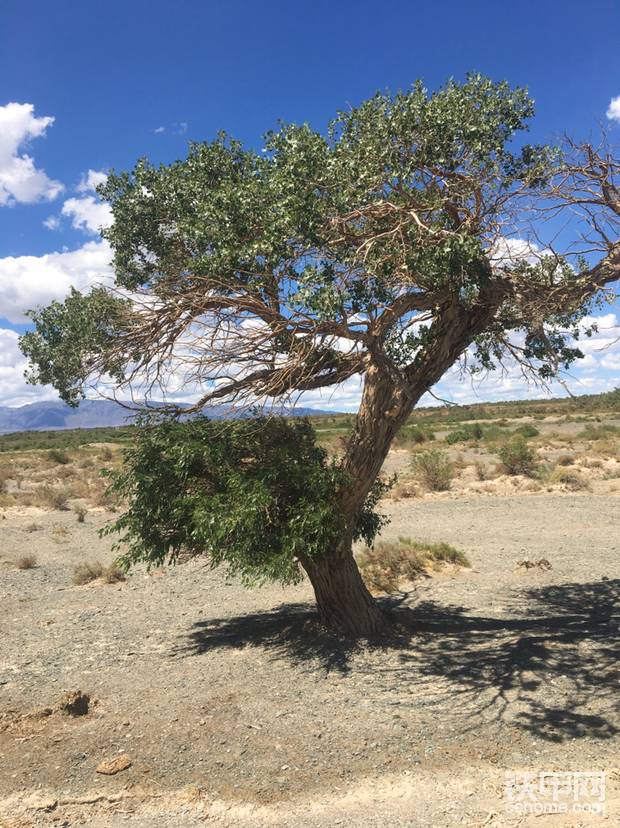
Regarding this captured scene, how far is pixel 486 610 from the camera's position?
379 inches

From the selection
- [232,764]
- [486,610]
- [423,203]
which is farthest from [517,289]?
[232,764]

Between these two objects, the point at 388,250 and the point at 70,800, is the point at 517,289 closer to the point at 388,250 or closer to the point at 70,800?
the point at 388,250

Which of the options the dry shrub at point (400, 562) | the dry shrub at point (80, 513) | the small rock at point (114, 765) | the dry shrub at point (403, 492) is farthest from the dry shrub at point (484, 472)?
the small rock at point (114, 765)

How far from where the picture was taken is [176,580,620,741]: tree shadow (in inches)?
236

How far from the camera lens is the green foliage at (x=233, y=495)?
22.9 feet

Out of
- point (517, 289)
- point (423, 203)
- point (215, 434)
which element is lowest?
point (215, 434)

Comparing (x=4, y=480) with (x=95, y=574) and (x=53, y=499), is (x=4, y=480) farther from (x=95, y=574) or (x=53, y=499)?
(x=95, y=574)

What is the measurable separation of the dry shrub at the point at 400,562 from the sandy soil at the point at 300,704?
565mm

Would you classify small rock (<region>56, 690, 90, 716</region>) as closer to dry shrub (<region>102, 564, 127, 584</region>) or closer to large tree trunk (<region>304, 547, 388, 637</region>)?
large tree trunk (<region>304, 547, 388, 637</region>)

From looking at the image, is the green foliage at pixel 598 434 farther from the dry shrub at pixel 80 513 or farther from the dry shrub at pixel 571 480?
the dry shrub at pixel 80 513

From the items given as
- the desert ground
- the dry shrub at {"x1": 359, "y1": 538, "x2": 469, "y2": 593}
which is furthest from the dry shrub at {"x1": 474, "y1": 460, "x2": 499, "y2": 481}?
the dry shrub at {"x1": 359, "y1": 538, "x2": 469, "y2": 593}

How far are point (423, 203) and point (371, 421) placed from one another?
97.8 inches

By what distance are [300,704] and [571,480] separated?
59.3ft

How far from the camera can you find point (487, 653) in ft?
24.6
